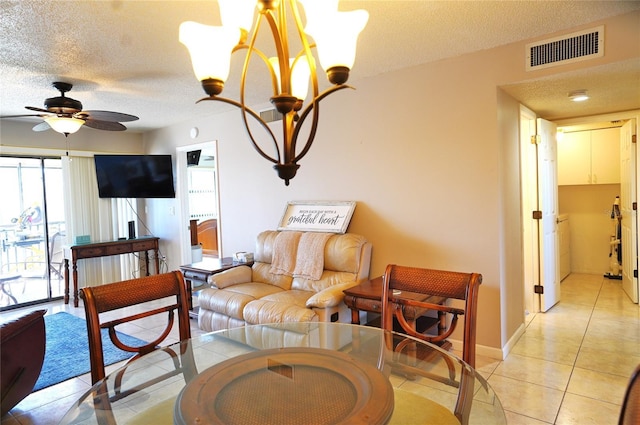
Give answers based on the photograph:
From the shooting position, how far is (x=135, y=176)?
5.42 metres

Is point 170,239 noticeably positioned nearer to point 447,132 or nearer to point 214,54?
point 447,132

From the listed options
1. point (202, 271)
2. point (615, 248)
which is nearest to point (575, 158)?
point (615, 248)

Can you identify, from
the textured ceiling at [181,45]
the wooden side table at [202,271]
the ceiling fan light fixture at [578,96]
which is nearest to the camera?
the textured ceiling at [181,45]

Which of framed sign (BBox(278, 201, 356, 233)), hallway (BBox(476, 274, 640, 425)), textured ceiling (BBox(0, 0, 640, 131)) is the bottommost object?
hallway (BBox(476, 274, 640, 425))

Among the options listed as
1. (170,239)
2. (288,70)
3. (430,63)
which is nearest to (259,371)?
(288,70)

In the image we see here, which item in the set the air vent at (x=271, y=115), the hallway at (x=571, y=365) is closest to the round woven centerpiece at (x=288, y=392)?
the hallway at (x=571, y=365)

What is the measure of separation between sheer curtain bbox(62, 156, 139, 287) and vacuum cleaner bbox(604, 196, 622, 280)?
6.96 metres

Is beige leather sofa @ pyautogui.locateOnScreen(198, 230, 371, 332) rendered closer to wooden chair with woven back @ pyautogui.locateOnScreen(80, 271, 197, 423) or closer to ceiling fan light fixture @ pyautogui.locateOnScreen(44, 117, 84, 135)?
wooden chair with woven back @ pyautogui.locateOnScreen(80, 271, 197, 423)

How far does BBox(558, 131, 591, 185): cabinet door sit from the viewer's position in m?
5.35

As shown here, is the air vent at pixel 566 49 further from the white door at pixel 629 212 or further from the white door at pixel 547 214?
the white door at pixel 629 212

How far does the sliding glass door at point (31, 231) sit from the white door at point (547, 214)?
6.14 meters

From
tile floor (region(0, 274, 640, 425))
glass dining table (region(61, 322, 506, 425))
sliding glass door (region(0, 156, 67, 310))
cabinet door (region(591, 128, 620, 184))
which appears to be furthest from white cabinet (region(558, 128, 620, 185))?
sliding glass door (region(0, 156, 67, 310))

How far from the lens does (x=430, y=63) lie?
3182 mm

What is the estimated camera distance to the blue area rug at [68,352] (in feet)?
9.61
